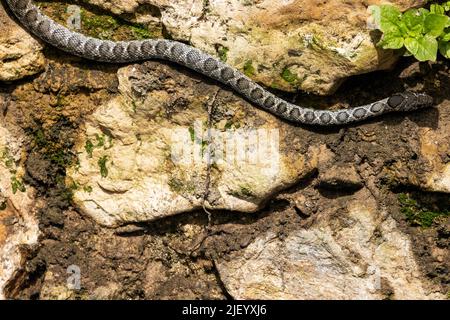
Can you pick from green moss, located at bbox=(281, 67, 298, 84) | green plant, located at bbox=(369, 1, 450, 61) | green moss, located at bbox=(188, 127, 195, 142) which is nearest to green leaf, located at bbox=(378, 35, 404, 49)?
green plant, located at bbox=(369, 1, 450, 61)

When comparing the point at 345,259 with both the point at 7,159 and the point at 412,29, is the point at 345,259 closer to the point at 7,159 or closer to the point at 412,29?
the point at 412,29

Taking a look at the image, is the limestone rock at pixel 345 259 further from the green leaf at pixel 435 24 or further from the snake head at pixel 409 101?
the green leaf at pixel 435 24

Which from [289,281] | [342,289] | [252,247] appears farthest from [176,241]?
[342,289]

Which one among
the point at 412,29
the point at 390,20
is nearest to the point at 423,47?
the point at 412,29

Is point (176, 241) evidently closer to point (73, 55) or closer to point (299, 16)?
point (73, 55)

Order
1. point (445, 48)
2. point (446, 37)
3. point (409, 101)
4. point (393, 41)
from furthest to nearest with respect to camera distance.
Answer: point (409, 101) → point (445, 48) → point (446, 37) → point (393, 41)

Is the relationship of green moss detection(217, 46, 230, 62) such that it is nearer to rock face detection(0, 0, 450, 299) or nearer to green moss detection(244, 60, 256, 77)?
rock face detection(0, 0, 450, 299)

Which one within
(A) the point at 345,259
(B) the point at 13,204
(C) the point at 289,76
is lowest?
(A) the point at 345,259
